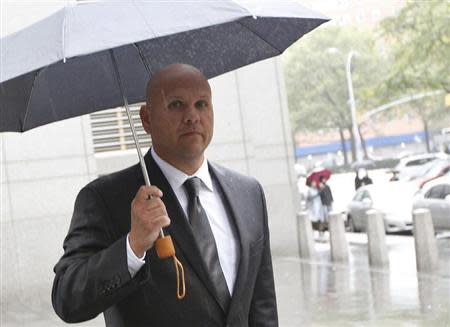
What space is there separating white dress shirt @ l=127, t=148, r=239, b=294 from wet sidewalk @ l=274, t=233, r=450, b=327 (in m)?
6.77

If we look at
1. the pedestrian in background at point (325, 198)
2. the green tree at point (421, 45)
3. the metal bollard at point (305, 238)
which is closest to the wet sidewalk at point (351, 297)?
the metal bollard at point (305, 238)

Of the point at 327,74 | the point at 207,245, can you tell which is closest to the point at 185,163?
the point at 207,245

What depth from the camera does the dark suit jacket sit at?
2.78m

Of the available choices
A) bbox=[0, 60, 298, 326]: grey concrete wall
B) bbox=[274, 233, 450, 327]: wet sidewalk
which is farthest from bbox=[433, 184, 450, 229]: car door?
bbox=[0, 60, 298, 326]: grey concrete wall

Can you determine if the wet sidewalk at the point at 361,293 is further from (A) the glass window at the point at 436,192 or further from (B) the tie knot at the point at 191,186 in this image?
(B) the tie knot at the point at 191,186

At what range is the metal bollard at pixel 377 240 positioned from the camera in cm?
1546

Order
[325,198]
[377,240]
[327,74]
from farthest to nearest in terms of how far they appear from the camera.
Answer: [327,74] < [325,198] < [377,240]

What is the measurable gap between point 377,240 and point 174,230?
12.8m

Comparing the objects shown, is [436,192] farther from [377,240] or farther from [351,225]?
[351,225]

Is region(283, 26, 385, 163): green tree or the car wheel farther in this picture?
region(283, 26, 385, 163): green tree

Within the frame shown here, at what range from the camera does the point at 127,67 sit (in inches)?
148

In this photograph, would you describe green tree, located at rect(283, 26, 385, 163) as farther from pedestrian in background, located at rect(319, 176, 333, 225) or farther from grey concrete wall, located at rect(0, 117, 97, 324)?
grey concrete wall, located at rect(0, 117, 97, 324)

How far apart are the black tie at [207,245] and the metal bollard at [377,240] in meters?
12.6

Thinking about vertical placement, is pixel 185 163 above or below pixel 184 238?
above
